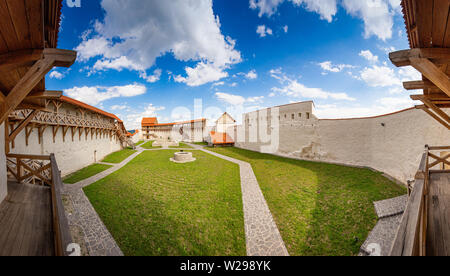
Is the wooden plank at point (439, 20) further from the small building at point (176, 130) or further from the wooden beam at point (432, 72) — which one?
the small building at point (176, 130)

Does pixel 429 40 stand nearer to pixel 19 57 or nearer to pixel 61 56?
pixel 61 56

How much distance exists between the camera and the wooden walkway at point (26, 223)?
2604 millimetres

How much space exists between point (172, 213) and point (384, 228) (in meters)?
7.50

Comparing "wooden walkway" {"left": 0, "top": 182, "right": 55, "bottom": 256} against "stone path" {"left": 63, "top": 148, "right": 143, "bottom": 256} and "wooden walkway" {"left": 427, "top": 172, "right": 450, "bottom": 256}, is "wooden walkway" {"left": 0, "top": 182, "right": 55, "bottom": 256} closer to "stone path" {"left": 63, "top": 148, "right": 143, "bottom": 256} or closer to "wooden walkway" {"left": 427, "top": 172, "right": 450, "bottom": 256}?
"stone path" {"left": 63, "top": 148, "right": 143, "bottom": 256}

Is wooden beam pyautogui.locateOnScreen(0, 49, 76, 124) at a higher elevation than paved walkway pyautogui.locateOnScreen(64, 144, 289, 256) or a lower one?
higher

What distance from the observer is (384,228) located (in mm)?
4988

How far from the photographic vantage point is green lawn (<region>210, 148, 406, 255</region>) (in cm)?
472

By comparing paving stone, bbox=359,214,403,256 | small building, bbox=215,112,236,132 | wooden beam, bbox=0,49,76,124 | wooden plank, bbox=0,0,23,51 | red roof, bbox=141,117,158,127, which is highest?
red roof, bbox=141,117,158,127

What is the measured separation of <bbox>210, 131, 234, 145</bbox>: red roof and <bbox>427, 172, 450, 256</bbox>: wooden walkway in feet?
77.8

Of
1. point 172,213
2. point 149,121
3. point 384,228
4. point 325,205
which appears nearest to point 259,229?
point 172,213

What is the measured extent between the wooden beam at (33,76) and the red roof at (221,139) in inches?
974

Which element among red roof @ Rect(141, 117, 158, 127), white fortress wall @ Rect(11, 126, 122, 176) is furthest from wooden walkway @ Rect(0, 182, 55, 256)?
red roof @ Rect(141, 117, 158, 127)

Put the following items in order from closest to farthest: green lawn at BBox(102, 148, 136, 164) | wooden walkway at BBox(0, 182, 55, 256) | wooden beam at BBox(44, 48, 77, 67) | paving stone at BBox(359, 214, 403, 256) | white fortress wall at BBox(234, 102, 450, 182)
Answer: wooden beam at BBox(44, 48, 77, 67) → wooden walkway at BBox(0, 182, 55, 256) → paving stone at BBox(359, 214, 403, 256) → white fortress wall at BBox(234, 102, 450, 182) → green lawn at BBox(102, 148, 136, 164)
